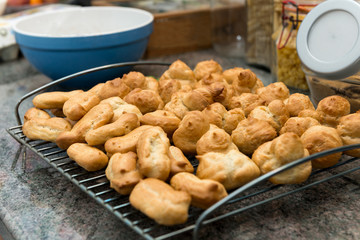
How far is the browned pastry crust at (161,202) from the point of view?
58cm

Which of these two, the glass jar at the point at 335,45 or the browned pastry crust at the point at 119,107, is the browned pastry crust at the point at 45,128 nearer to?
the browned pastry crust at the point at 119,107

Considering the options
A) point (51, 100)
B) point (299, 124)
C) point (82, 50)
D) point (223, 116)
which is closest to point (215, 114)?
point (223, 116)

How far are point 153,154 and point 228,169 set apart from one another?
0.13 metres

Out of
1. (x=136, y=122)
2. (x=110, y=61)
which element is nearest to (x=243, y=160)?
(x=136, y=122)

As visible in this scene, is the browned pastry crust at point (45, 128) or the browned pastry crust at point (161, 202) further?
the browned pastry crust at point (45, 128)

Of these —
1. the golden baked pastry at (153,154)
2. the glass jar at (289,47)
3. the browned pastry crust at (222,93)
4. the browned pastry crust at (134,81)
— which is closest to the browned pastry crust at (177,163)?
the golden baked pastry at (153,154)

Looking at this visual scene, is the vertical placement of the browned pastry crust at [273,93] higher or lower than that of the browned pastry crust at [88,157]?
higher

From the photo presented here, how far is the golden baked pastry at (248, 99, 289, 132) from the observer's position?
836 mm

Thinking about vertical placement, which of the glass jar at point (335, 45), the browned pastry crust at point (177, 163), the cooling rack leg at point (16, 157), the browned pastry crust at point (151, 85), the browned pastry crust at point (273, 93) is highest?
the glass jar at point (335, 45)

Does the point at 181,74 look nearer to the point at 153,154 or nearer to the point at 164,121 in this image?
the point at 164,121

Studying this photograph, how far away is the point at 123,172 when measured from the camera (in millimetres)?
688

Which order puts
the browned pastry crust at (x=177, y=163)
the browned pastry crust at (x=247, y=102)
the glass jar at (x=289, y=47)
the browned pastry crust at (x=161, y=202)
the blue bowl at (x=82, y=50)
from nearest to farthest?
the browned pastry crust at (x=161, y=202) < the browned pastry crust at (x=177, y=163) < the browned pastry crust at (x=247, y=102) < the glass jar at (x=289, y=47) < the blue bowl at (x=82, y=50)

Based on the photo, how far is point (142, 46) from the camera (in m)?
1.44

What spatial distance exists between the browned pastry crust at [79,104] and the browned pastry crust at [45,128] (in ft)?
0.08
